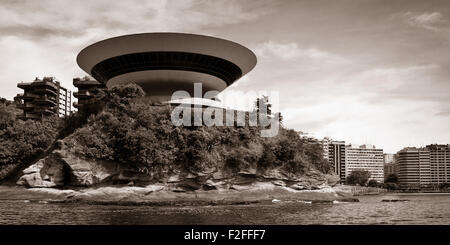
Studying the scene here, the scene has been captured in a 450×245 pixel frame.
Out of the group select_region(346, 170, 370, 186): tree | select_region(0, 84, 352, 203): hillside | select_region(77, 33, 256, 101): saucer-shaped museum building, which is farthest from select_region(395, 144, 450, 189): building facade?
select_region(0, 84, 352, 203): hillside

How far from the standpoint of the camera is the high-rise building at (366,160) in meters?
150

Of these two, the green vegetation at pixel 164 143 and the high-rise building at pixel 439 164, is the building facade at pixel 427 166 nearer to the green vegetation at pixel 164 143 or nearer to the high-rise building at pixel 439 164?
the high-rise building at pixel 439 164

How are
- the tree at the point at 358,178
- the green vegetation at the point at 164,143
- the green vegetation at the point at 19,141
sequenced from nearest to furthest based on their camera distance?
the green vegetation at the point at 164,143
the green vegetation at the point at 19,141
the tree at the point at 358,178

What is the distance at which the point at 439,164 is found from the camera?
430ft

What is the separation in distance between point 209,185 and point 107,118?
9.47 meters

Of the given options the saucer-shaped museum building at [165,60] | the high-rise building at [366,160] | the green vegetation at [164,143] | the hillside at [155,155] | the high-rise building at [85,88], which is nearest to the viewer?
the hillside at [155,155]

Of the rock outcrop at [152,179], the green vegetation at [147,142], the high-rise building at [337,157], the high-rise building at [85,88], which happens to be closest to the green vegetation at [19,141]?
the green vegetation at [147,142]

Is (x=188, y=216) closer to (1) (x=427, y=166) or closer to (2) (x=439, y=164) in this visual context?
(1) (x=427, y=166)

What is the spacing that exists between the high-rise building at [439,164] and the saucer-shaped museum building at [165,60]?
101069mm

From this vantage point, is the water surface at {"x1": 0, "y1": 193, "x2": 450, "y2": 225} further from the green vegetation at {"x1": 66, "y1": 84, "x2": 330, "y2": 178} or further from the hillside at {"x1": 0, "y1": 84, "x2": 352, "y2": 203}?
the green vegetation at {"x1": 66, "y1": 84, "x2": 330, "y2": 178}

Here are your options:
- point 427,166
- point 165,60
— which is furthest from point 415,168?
point 165,60

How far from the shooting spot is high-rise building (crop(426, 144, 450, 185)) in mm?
129750

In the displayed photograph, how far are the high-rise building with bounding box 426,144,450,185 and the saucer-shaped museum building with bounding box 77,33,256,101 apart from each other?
101 m

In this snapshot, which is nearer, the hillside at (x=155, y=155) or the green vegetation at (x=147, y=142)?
the hillside at (x=155, y=155)
